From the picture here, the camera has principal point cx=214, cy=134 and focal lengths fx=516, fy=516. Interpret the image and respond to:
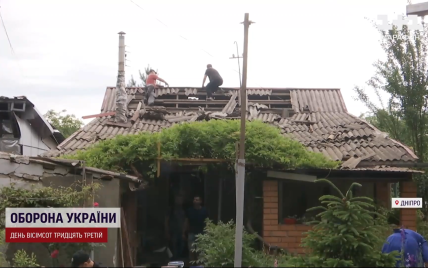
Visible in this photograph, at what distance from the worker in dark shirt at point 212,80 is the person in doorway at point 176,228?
4.37 metres

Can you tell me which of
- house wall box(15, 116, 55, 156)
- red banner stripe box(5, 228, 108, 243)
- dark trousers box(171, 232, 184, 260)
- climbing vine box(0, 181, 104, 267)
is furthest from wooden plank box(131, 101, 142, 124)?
house wall box(15, 116, 55, 156)

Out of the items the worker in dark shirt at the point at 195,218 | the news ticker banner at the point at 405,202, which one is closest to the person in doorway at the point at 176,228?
the worker in dark shirt at the point at 195,218

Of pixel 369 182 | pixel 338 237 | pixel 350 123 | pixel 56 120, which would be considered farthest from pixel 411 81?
pixel 56 120

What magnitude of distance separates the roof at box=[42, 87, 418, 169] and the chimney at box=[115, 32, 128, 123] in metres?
0.35

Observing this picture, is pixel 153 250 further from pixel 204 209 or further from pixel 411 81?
pixel 411 81

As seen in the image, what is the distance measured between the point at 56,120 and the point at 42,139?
1851 centimetres

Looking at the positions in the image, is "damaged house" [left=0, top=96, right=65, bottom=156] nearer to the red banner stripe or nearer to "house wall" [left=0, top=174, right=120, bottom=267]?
"house wall" [left=0, top=174, right=120, bottom=267]

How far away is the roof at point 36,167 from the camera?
8.03 meters

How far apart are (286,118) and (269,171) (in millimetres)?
3802

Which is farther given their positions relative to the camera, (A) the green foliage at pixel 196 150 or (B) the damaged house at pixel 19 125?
(B) the damaged house at pixel 19 125

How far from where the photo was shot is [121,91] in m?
13.2

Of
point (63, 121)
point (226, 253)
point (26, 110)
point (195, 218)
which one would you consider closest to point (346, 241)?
point (226, 253)

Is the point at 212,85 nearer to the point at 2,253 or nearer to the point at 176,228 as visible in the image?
the point at 176,228

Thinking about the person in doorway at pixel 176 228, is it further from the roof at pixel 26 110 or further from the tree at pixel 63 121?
the tree at pixel 63 121
